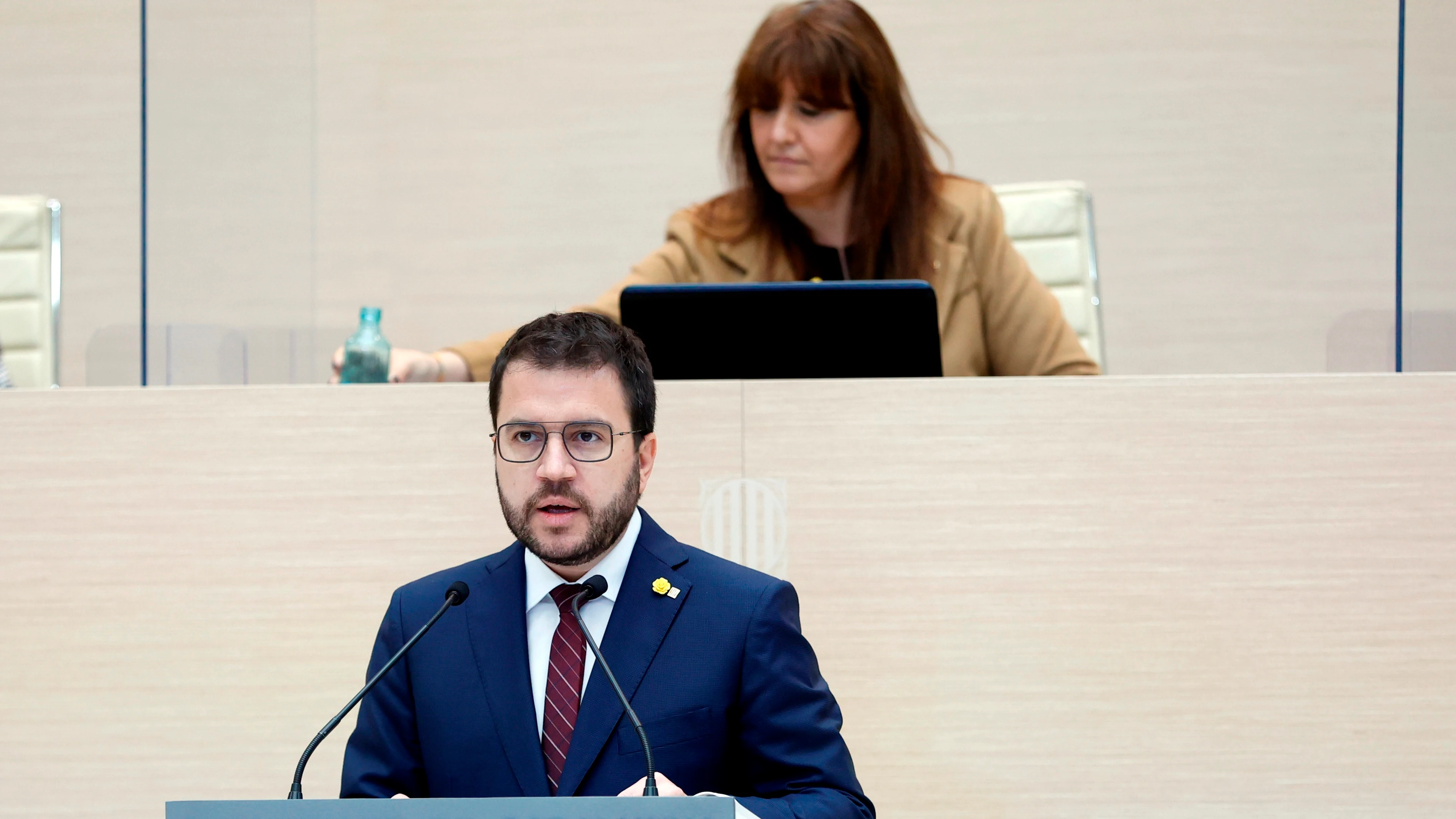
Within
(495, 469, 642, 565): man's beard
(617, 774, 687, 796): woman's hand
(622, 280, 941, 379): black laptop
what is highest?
(622, 280, 941, 379): black laptop

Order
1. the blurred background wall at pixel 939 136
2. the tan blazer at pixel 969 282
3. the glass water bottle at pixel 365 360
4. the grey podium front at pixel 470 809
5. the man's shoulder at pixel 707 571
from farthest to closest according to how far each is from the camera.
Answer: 1. the blurred background wall at pixel 939 136
2. the tan blazer at pixel 969 282
3. the glass water bottle at pixel 365 360
4. the man's shoulder at pixel 707 571
5. the grey podium front at pixel 470 809

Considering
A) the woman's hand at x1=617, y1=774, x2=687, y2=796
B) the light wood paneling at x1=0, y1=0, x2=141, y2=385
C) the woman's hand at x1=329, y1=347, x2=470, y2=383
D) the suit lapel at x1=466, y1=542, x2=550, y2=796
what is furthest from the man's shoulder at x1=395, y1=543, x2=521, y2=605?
the light wood paneling at x1=0, y1=0, x2=141, y2=385

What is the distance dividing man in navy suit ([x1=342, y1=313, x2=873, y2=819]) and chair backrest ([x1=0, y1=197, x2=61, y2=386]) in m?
1.19

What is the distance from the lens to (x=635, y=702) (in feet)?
4.25

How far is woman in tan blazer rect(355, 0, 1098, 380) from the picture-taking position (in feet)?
8.30

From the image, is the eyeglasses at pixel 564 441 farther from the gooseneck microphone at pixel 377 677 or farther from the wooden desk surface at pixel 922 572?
the wooden desk surface at pixel 922 572

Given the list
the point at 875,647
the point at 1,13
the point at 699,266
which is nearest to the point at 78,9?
the point at 1,13

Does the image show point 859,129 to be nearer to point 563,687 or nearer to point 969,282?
point 969,282

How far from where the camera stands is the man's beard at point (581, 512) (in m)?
1.28

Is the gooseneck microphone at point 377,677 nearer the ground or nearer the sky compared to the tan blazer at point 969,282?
nearer the ground

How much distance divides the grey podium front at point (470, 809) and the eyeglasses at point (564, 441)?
1.13 ft

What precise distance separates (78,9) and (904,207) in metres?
1.44

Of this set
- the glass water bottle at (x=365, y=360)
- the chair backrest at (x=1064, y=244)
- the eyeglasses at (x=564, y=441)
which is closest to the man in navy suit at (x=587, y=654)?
the eyeglasses at (x=564, y=441)

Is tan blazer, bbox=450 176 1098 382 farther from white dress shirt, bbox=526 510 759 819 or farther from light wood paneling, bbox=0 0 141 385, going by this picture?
white dress shirt, bbox=526 510 759 819
